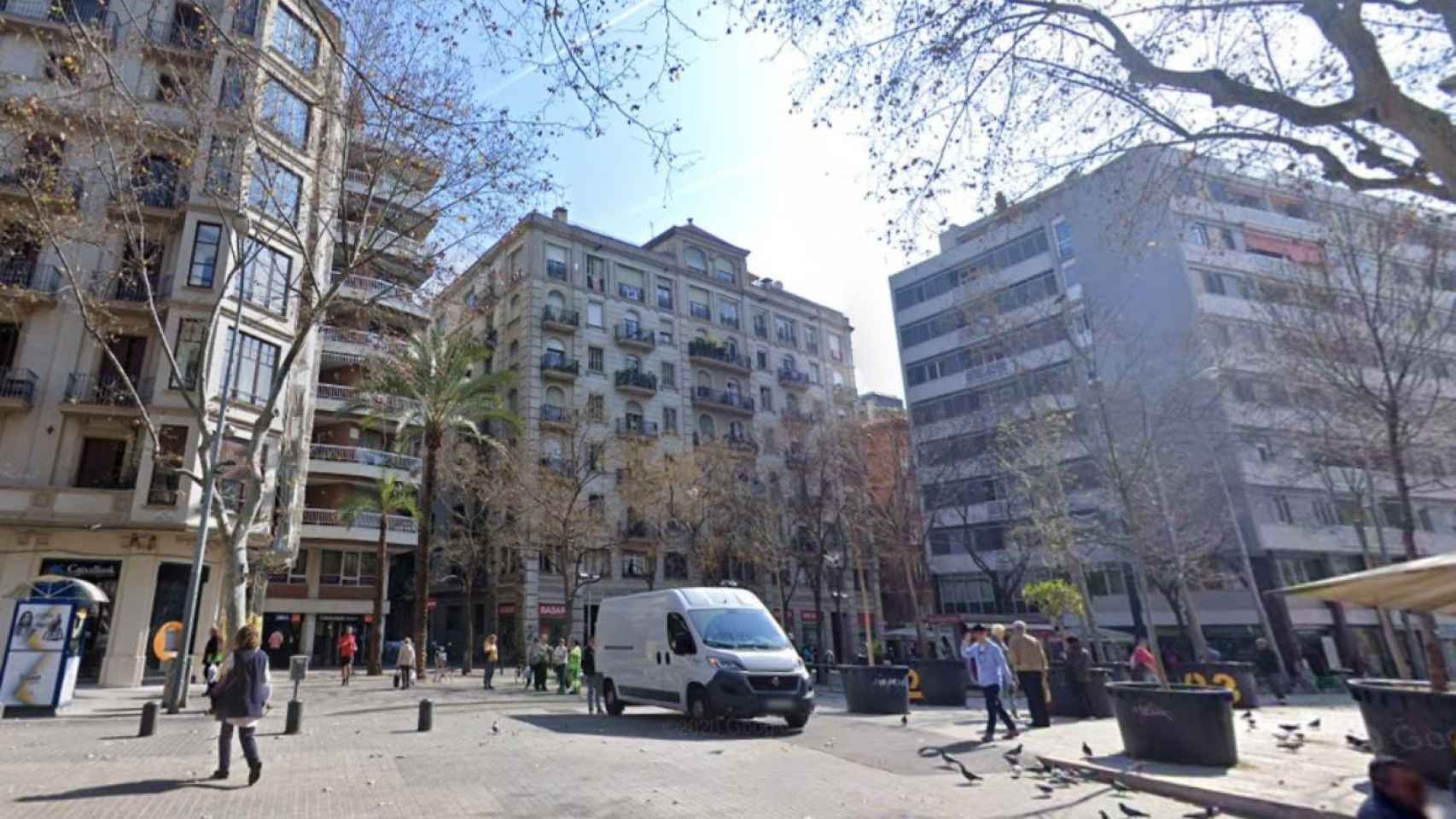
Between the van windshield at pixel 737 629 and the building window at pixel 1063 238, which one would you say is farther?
the building window at pixel 1063 238

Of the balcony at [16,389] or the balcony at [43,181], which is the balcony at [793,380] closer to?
the balcony at [43,181]

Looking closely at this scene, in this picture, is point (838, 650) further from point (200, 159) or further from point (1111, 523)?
point (200, 159)

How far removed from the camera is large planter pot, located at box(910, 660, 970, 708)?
684 inches

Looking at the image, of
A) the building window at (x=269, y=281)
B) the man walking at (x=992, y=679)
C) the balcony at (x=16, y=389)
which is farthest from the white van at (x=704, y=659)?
the balcony at (x=16, y=389)

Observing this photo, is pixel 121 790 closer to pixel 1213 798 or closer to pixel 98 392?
pixel 1213 798

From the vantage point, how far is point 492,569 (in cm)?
4003

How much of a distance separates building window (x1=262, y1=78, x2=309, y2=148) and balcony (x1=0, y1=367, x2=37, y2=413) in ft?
32.9

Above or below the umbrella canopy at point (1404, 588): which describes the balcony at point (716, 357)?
above

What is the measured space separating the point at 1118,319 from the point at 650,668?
550 inches

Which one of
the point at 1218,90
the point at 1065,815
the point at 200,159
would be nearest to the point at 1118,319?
the point at 1218,90

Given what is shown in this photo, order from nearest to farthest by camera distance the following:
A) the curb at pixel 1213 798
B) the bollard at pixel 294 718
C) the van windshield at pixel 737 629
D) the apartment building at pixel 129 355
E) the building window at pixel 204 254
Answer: the curb at pixel 1213 798 → the bollard at pixel 294 718 → the van windshield at pixel 737 629 → the apartment building at pixel 129 355 → the building window at pixel 204 254

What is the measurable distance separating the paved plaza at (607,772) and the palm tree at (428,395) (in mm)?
11266

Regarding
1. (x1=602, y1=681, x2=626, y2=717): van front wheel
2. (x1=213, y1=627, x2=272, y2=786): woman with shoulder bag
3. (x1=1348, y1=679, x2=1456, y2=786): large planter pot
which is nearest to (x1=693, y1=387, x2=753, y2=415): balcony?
(x1=602, y1=681, x2=626, y2=717): van front wheel

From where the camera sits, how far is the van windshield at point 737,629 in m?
12.6
